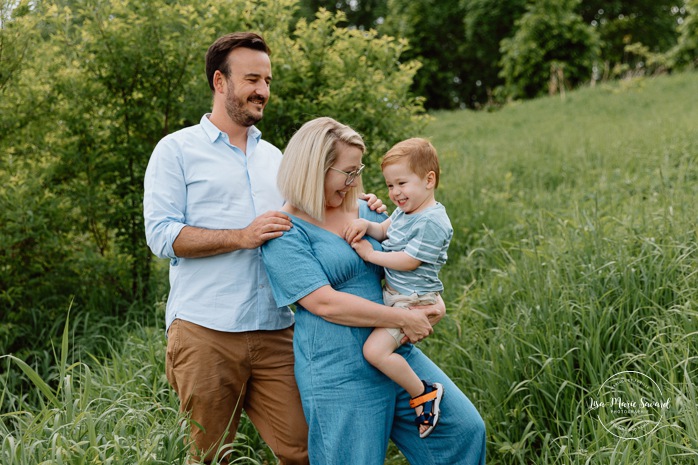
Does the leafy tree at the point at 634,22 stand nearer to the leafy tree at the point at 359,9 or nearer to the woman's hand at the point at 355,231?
the leafy tree at the point at 359,9

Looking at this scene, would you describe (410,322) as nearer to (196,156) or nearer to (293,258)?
(293,258)

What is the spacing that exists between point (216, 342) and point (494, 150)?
8.18 meters

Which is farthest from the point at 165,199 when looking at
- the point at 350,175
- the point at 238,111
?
the point at 350,175

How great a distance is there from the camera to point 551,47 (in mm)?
21656

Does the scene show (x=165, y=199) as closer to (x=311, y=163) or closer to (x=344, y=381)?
(x=311, y=163)

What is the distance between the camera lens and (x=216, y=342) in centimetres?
285

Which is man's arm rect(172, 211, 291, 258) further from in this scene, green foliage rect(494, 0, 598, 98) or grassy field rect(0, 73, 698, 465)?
green foliage rect(494, 0, 598, 98)

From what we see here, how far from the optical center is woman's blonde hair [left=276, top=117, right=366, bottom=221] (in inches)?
102

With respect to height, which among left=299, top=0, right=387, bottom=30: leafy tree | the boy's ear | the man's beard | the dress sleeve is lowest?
the dress sleeve

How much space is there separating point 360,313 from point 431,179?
658 millimetres

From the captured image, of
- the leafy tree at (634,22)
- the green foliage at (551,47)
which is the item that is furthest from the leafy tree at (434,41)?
the leafy tree at (634,22)

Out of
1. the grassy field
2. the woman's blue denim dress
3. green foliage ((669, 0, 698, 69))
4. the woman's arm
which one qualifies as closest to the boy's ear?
the woman's blue denim dress

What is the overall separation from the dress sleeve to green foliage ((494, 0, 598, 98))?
20.4 metres

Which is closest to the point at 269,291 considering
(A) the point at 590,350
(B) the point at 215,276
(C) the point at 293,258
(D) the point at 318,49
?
(B) the point at 215,276
